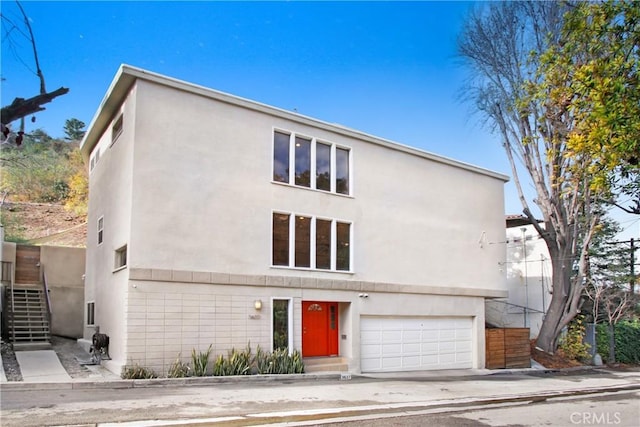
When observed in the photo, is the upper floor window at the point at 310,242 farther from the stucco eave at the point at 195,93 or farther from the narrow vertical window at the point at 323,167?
the stucco eave at the point at 195,93

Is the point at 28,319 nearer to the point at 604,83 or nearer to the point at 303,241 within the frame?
the point at 303,241

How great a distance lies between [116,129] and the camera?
16.7 m

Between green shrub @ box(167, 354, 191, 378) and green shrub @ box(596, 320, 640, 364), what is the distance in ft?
59.5

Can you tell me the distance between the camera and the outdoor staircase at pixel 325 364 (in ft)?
53.9

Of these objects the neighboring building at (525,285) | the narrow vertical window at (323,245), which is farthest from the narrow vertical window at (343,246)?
the neighboring building at (525,285)

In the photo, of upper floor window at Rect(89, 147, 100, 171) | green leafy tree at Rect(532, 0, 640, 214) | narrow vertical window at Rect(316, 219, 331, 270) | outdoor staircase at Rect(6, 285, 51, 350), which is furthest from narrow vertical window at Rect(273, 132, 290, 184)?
outdoor staircase at Rect(6, 285, 51, 350)

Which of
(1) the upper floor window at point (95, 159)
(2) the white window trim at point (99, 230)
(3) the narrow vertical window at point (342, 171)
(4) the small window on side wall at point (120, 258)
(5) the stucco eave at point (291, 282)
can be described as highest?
(1) the upper floor window at point (95, 159)

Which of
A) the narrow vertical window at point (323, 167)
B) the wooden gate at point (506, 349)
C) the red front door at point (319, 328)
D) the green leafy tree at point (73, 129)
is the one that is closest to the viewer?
the red front door at point (319, 328)

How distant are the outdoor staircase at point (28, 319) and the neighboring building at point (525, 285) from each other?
18.6 meters

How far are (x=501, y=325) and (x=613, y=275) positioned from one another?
5.61m

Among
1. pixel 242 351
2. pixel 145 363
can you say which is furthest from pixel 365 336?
pixel 145 363

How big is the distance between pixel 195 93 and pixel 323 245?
20.1 ft

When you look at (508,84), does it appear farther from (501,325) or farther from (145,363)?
(145,363)

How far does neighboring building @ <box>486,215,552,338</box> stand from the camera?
25078 mm
